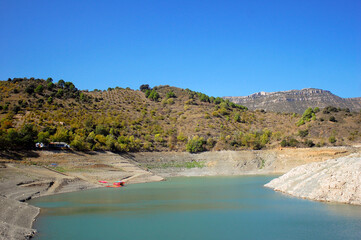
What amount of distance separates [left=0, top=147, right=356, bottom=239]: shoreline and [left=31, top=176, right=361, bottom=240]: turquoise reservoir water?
255 cm

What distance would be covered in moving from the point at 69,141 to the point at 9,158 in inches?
645

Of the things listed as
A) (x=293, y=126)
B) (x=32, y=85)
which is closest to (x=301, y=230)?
(x=293, y=126)

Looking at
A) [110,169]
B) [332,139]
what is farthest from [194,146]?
[332,139]

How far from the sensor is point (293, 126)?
313 ft

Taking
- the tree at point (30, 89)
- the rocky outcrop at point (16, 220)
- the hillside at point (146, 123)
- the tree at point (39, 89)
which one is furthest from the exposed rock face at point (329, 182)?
the tree at point (39, 89)

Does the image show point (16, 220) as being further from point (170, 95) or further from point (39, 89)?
point (170, 95)

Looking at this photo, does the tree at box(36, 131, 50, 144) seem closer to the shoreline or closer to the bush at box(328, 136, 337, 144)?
the shoreline

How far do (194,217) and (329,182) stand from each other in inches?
631

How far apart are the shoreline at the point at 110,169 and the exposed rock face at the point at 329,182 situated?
1094 inches

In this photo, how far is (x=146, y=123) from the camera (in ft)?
313

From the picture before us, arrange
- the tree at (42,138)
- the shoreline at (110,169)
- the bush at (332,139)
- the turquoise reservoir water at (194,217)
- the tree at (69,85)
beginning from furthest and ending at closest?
the tree at (69,85) → the bush at (332,139) → the tree at (42,138) → the shoreline at (110,169) → the turquoise reservoir water at (194,217)

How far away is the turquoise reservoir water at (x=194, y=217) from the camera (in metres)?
22.2

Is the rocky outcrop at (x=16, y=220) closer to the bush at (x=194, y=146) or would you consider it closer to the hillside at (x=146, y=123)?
the hillside at (x=146, y=123)

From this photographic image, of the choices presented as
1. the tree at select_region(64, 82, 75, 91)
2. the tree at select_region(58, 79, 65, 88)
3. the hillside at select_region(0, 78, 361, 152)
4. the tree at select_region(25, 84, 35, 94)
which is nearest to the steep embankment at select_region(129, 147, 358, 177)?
the hillside at select_region(0, 78, 361, 152)
